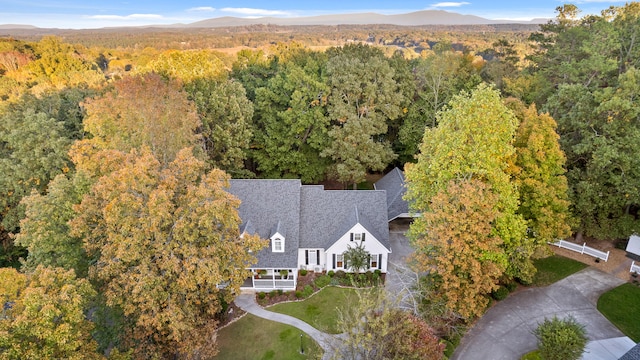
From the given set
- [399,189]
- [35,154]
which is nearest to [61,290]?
[35,154]

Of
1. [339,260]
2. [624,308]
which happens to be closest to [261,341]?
[339,260]

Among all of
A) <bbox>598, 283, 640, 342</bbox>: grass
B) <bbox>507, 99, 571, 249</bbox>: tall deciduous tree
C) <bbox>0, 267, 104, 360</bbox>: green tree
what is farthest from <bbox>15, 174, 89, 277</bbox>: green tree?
<bbox>598, 283, 640, 342</bbox>: grass

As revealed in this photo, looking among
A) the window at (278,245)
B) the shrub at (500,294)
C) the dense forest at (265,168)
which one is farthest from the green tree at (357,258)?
the shrub at (500,294)

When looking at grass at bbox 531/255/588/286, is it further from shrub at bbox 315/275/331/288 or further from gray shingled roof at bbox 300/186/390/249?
shrub at bbox 315/275/331/288

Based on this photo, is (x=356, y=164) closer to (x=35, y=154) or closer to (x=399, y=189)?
(x=399, y=189)

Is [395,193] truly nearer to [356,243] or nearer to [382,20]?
[356,243]

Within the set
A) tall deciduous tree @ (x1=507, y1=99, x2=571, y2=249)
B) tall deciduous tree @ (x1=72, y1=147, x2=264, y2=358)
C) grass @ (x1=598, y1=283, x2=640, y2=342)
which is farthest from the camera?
tall deciduous tree @ (x1=507, y1=99, x2=571, y2=249)
